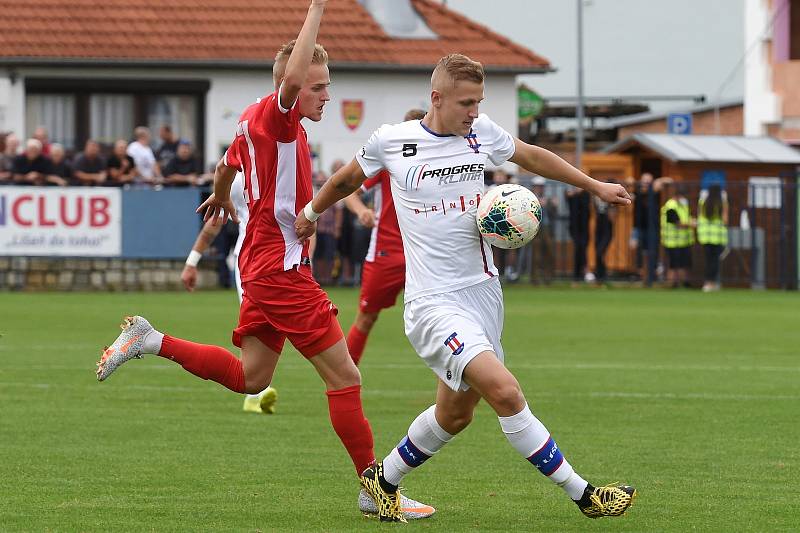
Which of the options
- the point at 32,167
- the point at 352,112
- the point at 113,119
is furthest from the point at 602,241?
the point at 113,119

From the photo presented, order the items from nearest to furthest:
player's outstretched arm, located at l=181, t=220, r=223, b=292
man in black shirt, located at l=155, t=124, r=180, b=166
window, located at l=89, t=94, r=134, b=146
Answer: player's outstretched arm, located at l=181, t=220, r=223, b=292
man in black shirt, located at l=155, t=124, r=180, b=166
window, located at l=89, t=94, r=134, b=146

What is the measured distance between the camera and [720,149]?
1286 inches

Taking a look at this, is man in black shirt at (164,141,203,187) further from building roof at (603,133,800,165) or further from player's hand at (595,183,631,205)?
player's hand at (595,183,631,205)

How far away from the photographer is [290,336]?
25.1 ft

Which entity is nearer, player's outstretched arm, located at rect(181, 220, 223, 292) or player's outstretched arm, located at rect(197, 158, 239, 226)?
player's outstretched arm, located at rect(197, 158, 239, 226)

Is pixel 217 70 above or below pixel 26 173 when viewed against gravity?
above

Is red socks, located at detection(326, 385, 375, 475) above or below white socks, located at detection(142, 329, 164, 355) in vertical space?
below

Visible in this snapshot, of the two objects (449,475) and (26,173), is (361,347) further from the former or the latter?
(26,173)

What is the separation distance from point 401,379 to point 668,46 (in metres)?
36.4

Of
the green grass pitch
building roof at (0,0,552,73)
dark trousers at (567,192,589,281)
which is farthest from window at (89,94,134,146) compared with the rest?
the green grass pitch

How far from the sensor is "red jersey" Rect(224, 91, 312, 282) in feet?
24.7

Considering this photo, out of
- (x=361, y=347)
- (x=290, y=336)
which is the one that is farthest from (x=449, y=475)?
(x=361, y=347)

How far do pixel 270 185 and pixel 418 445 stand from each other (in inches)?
54.6

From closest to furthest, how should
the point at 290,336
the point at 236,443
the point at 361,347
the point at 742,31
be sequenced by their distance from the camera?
1. the point at 290,336
2. the point at 236,443
3. the point at 361,347
4. the point at 742,31
